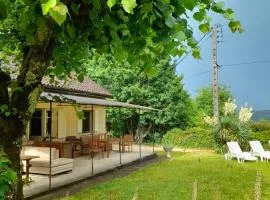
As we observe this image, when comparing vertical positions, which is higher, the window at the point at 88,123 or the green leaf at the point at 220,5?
the green leaf at the point at 220,5

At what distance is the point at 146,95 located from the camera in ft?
102

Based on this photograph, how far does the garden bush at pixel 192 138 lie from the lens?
26969 millimetres

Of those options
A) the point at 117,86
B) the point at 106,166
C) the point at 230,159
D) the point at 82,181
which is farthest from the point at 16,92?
the point at 117,86

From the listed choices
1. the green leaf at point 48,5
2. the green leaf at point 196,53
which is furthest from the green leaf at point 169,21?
the green leaf at point 48,5

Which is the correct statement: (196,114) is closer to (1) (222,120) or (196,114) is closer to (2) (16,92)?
(1) (222,120)

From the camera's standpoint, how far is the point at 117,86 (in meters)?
31.2

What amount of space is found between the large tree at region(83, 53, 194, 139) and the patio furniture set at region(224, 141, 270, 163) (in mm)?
10683

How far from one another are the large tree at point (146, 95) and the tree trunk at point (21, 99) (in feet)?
89.1

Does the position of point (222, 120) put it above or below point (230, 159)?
above

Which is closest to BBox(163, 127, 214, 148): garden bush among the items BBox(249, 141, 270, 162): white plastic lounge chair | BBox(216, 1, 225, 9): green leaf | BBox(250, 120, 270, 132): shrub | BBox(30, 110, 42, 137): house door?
BBox(250, 120, 270, 132): shrub

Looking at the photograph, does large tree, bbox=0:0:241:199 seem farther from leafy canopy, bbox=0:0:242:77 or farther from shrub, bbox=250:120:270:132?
shrub, bbox=250:120:270:132

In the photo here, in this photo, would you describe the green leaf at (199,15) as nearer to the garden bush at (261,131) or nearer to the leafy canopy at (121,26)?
the leafy canopy at (121,26)

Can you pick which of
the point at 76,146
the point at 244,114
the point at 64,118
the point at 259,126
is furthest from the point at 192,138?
the point at 76,146

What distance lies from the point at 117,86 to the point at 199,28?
27956 millimetres
